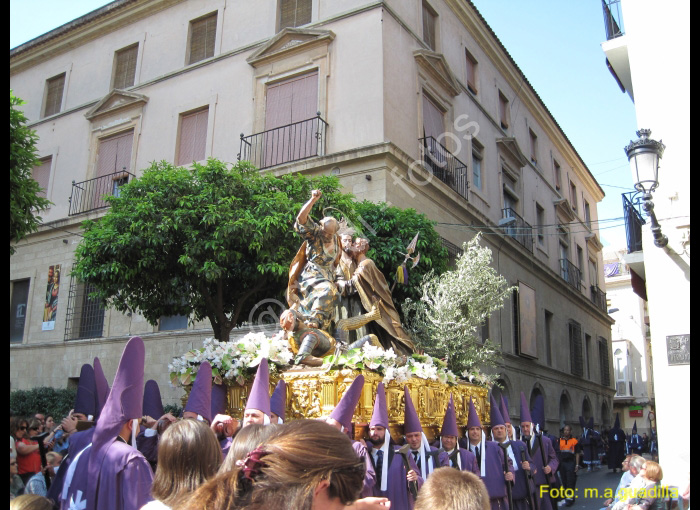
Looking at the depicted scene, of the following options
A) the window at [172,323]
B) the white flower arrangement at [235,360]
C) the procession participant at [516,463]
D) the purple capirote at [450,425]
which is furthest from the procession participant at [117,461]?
the window at [172,323]

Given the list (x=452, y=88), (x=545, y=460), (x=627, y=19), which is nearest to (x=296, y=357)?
(x=545, y=460)

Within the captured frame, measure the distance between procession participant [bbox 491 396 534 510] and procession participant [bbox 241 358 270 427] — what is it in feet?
12.9

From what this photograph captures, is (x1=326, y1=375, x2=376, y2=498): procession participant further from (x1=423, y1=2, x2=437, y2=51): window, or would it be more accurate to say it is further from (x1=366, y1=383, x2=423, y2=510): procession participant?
(x1=423, y1=2, x2=437, y2=51): window

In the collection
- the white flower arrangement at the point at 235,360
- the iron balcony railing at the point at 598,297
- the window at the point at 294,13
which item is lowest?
the white flower arrangement at the point at 235,360

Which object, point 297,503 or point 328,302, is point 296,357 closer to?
point 328,302

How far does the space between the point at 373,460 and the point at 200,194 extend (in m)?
8.02

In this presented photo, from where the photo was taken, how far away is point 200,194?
1237 centimetres

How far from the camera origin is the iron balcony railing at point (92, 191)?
20.4 m

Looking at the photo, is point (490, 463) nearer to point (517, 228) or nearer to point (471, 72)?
point (517, 228)

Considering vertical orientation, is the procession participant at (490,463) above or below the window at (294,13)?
below

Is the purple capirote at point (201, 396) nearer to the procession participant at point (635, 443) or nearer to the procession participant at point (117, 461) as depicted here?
the procession participant at point (117, 461)

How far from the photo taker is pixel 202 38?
20.6m

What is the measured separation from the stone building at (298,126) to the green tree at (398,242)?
142 centimetres

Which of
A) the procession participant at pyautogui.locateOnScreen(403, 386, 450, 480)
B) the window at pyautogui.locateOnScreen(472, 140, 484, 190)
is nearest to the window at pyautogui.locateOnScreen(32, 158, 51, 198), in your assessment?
the window at pyautogui.locateOnScreen(472, 140, 484, 190)
